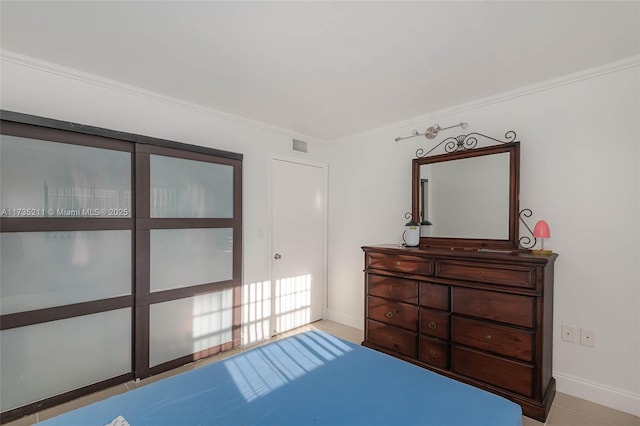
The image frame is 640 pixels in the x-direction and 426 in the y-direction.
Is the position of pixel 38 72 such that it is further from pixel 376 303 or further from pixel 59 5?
pixel 376 303

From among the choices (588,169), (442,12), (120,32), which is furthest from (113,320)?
(588,169)

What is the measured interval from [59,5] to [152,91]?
1061 mm

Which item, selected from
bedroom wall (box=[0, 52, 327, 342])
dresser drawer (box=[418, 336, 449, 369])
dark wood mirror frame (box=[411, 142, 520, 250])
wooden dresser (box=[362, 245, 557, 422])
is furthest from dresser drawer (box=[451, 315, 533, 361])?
bedroom wall (box=[0, 52, 327, 342])

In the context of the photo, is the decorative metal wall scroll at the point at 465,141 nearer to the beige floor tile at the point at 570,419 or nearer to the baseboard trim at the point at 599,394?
the baseboard trim at the point at 599,394

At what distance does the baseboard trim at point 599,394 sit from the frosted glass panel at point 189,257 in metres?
3.09

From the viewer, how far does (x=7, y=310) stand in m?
2.01

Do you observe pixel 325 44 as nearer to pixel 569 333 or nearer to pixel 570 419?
pixel 569 333

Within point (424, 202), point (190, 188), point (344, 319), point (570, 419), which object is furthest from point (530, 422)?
point (190, 188)

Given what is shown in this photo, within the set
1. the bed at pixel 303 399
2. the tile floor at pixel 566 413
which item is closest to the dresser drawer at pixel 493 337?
the tile floor at pixel 566 413

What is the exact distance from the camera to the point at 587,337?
2.33m

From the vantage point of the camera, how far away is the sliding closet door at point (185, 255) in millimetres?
2576

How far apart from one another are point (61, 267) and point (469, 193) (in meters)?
3.48

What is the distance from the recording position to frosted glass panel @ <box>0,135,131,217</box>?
79.4 inches

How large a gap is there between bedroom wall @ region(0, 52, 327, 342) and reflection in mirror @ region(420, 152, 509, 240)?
171 cm
